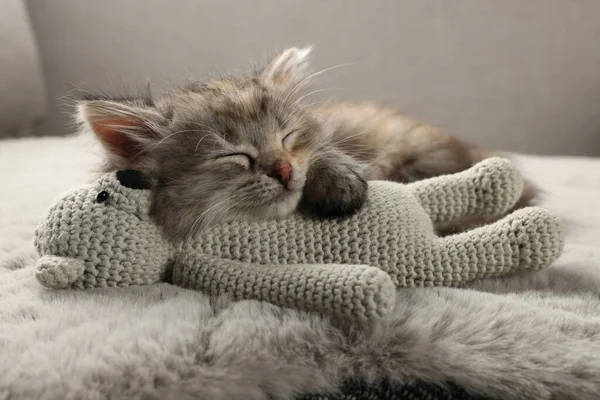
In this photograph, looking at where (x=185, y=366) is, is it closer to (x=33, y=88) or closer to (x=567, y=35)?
(x=33, y=88)

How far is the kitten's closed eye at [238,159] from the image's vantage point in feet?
3.00

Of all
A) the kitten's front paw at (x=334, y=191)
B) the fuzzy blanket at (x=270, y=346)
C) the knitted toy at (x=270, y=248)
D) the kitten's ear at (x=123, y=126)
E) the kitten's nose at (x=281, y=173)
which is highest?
the kitten's ear at (x=123, y=126)

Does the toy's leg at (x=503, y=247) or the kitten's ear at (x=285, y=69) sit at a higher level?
the kitten's ear at (x=285, y=69)

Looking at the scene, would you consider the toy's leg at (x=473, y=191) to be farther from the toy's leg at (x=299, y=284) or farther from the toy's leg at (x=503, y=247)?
the toy's leg at (x=299, y=284)

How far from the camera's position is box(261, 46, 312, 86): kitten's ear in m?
1.15

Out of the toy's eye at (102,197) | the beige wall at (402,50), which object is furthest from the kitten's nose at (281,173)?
the beige wall at (402,50)

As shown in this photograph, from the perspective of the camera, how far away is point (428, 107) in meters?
2.76

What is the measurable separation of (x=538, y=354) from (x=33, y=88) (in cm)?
231

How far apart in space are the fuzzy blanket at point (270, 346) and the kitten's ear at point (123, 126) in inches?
10.0

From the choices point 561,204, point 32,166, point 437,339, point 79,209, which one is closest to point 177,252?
point 79,209

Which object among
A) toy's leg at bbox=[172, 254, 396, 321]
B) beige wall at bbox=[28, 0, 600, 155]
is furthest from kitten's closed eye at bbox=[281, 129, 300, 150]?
beige wall at bbox=[28, 0, 600, 155]

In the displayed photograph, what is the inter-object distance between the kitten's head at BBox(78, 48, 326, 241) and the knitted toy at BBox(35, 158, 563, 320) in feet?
0.11

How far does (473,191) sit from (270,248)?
15.9 inches

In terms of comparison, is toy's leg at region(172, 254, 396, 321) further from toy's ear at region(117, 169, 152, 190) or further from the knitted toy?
toy's ear at region(117, 169, 152, 190)
